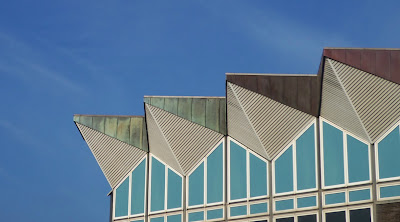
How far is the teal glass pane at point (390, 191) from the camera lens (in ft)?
109

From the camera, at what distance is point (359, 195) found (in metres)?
34.3

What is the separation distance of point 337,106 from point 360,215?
4.99 m

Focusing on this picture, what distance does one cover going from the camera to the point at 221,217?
39.0 m

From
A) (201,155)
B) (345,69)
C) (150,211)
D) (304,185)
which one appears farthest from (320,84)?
(150,211)

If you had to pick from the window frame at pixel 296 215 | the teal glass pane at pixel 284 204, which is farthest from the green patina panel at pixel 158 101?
the window frame at pixel 296 215

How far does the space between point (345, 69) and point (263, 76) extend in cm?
458

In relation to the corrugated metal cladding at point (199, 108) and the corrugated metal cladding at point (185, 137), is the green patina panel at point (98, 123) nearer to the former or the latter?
the corrugated metal cladding at point (185, 137)

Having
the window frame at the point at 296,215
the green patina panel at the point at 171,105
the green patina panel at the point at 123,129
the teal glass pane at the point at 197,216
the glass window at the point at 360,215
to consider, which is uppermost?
the green patina panel at the point at 171,105

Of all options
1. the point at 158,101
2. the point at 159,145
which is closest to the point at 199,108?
the point at 158,101

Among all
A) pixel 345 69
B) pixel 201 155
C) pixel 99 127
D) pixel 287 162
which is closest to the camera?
pixel 345 69

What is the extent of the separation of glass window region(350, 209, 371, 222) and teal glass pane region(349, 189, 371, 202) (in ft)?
1.72

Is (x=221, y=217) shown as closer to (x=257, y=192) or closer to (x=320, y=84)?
(x=257, y=192)

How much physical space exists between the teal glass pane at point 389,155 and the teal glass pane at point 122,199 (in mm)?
14738

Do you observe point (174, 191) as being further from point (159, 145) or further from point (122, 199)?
point (122, 199)
